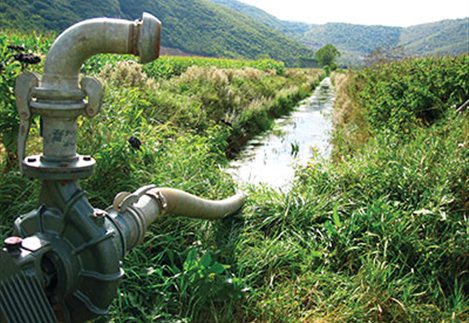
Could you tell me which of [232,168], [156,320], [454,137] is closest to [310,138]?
[232,168]

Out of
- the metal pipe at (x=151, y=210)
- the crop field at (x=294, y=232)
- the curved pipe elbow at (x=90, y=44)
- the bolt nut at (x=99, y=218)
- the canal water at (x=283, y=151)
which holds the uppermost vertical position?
the curved pipe elbow at (x=90, y=44)

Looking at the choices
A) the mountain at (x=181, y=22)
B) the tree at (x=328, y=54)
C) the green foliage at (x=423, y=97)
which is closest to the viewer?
the green foliage at (x=423, y=97)

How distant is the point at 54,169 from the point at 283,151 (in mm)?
7309

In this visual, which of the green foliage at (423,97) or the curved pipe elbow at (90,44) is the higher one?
the curved pipe elbow at (90,44)

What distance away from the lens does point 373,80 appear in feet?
36.6

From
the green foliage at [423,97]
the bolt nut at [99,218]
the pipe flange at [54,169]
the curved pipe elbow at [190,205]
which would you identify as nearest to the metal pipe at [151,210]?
the curved pipe elbow at [190,205]

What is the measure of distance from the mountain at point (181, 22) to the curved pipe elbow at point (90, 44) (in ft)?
154

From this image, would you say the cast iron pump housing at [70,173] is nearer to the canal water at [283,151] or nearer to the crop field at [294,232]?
the crop field at [294,232]

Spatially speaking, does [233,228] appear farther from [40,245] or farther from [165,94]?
[165,94]

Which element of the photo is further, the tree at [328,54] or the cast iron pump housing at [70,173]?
the tree at [328,54]

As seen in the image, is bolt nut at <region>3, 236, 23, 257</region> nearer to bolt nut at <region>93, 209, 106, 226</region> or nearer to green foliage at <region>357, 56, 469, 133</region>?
bolt nut at <region>93, 209, 106, 226</region>

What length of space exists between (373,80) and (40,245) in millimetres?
10773

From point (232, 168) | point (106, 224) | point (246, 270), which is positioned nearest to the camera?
point (106, 224)

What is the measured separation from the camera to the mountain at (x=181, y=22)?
52.1m
